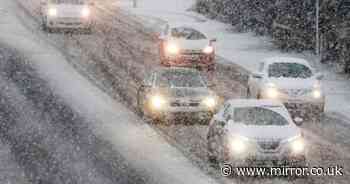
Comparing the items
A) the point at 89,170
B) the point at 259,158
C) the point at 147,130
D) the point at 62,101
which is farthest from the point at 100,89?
the point at 259,158

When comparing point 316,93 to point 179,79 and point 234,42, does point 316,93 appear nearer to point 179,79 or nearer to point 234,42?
point 179,79

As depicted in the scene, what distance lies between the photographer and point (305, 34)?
41.8m

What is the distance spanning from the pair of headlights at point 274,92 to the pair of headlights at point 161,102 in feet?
6.57

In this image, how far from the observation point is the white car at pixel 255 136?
18.5 m

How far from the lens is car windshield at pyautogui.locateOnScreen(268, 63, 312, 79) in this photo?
26688mm

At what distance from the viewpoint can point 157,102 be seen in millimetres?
24781

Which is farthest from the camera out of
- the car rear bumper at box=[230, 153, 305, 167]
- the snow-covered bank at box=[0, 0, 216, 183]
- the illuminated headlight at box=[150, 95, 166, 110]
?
the illuminated headlight at box=[150, 95, 166, 110]

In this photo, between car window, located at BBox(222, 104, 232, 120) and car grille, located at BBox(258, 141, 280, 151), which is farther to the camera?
car window, located at BBox(222, 104, 232, 120)

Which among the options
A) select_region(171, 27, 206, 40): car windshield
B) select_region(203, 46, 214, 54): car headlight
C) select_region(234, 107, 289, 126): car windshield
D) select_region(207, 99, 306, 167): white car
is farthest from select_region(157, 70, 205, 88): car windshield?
select_region(171, 27, 206, 40): car windshield

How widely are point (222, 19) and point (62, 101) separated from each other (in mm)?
27397

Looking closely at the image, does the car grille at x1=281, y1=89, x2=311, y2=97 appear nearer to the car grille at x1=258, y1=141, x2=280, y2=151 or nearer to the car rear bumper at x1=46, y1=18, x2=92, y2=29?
the car grille at x1=258, y1=141, x2=280, y2=151

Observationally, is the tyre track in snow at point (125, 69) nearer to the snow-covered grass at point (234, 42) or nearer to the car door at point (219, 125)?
the car door at point (219, 125)

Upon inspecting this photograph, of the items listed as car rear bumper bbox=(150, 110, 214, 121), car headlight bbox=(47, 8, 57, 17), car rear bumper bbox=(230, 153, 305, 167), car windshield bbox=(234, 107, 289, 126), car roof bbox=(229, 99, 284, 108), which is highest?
car roof bbox=(229, 99, 284, 108)

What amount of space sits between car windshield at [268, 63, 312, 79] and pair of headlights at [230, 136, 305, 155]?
8124mm
